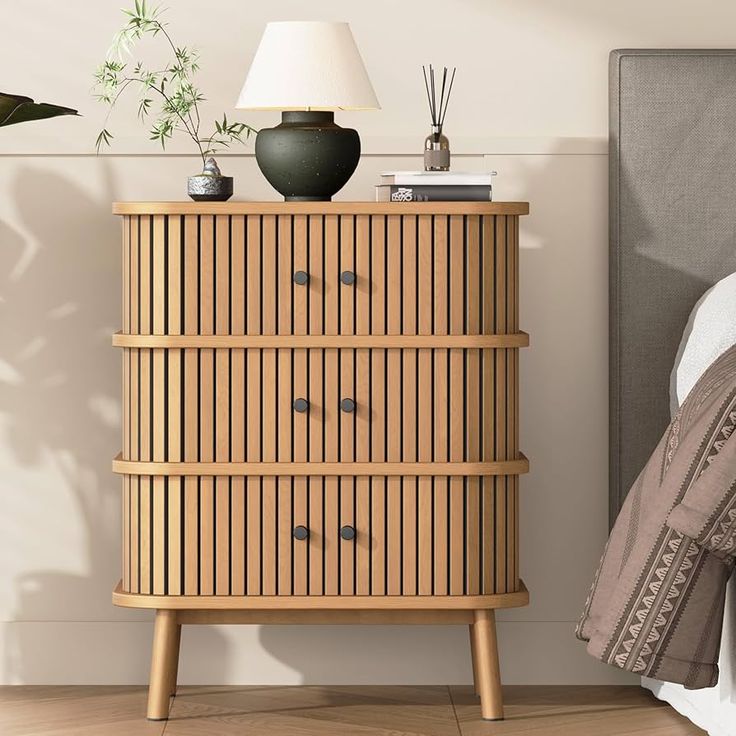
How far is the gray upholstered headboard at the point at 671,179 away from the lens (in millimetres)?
2461

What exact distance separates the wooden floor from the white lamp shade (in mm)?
1133

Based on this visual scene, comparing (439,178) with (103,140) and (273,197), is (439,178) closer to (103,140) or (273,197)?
(273,197)

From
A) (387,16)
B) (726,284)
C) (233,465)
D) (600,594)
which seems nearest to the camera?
(600,594)

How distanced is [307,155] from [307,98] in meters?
0.10

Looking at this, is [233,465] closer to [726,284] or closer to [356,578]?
[356,578]

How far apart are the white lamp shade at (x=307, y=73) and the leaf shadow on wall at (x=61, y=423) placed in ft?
1.53

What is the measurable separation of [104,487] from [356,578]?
2.12ft

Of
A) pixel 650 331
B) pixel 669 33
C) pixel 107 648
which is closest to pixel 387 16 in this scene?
pixel 669 33

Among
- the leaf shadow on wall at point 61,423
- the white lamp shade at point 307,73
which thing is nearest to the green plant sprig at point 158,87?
the leaf shadow on wall at point 61,423

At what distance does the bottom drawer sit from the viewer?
2.17 m

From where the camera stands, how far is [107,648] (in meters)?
2.54

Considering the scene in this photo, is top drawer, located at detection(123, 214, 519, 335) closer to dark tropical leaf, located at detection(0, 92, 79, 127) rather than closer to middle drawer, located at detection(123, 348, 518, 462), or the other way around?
middle drawer, located at detection(123, 348, 518, 462)

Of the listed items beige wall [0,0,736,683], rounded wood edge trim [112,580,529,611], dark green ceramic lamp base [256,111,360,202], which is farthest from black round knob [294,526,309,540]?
dark green ceramic lamp base [256,111,360,202]

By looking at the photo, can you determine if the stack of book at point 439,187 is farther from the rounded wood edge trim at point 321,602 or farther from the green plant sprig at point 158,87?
the rounded wood edge trim at point 321,602
